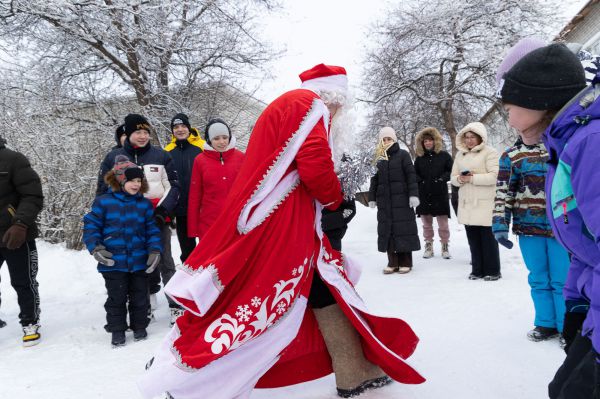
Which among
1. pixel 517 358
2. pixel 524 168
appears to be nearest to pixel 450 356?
pixel 517 358

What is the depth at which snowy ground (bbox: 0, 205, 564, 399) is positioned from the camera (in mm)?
2701

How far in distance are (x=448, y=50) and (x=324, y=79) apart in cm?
1733

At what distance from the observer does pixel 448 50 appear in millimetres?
18125

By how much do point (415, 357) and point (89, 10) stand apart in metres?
9.10

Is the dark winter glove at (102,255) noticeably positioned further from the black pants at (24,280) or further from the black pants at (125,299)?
the black pants at (24,280)

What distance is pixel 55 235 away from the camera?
908cm

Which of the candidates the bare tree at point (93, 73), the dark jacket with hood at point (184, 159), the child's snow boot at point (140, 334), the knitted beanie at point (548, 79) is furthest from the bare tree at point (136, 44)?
the knitted beanie at point (548, 79)

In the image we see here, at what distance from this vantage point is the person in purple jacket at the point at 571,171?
1.15 metres

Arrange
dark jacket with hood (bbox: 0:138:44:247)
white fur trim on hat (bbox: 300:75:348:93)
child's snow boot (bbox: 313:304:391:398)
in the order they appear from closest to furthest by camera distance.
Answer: child's snow boot (bbox: 313:304:391:398)
white fur trim on hat (bbox: 300:75:348:93)
dark jacket with hood (bbox: 0:138:44:247)

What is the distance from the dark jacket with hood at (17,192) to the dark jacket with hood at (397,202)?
3.95 m

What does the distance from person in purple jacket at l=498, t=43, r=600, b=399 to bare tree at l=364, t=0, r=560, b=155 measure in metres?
17.0

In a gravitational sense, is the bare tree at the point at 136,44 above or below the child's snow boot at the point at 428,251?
above

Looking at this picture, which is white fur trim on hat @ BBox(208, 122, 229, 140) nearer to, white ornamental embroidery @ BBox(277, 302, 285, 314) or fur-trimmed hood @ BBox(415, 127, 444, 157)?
white ornamental embroidery @ BBox(277, 302, 285, 314)

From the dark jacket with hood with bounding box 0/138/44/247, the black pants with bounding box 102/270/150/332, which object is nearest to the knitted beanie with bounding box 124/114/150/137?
the dark jacket with hood with bounding box 0/138/44/247
